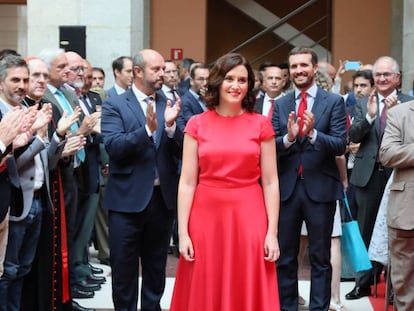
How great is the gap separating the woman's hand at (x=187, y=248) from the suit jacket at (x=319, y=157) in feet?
4.53

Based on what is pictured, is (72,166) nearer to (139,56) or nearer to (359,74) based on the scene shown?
(139,56)

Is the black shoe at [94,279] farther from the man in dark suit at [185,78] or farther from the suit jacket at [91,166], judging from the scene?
the man in dark suit at [185,78]

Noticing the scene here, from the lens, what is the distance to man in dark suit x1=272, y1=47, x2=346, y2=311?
20.8 ft

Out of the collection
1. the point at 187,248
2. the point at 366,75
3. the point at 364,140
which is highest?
the point at 366,75

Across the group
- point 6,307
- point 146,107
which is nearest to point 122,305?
point 6,307

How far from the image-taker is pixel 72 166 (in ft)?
21.6

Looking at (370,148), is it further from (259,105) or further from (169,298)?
(169,298)

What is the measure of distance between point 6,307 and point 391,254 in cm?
272

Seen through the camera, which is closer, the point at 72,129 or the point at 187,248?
the point at 187,248

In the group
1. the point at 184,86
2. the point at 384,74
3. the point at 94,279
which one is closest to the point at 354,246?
the point at 384,74

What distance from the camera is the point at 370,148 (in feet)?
24.8

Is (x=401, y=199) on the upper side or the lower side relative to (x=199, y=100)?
lower

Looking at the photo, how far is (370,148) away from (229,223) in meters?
2.73

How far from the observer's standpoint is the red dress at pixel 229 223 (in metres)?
5.15
